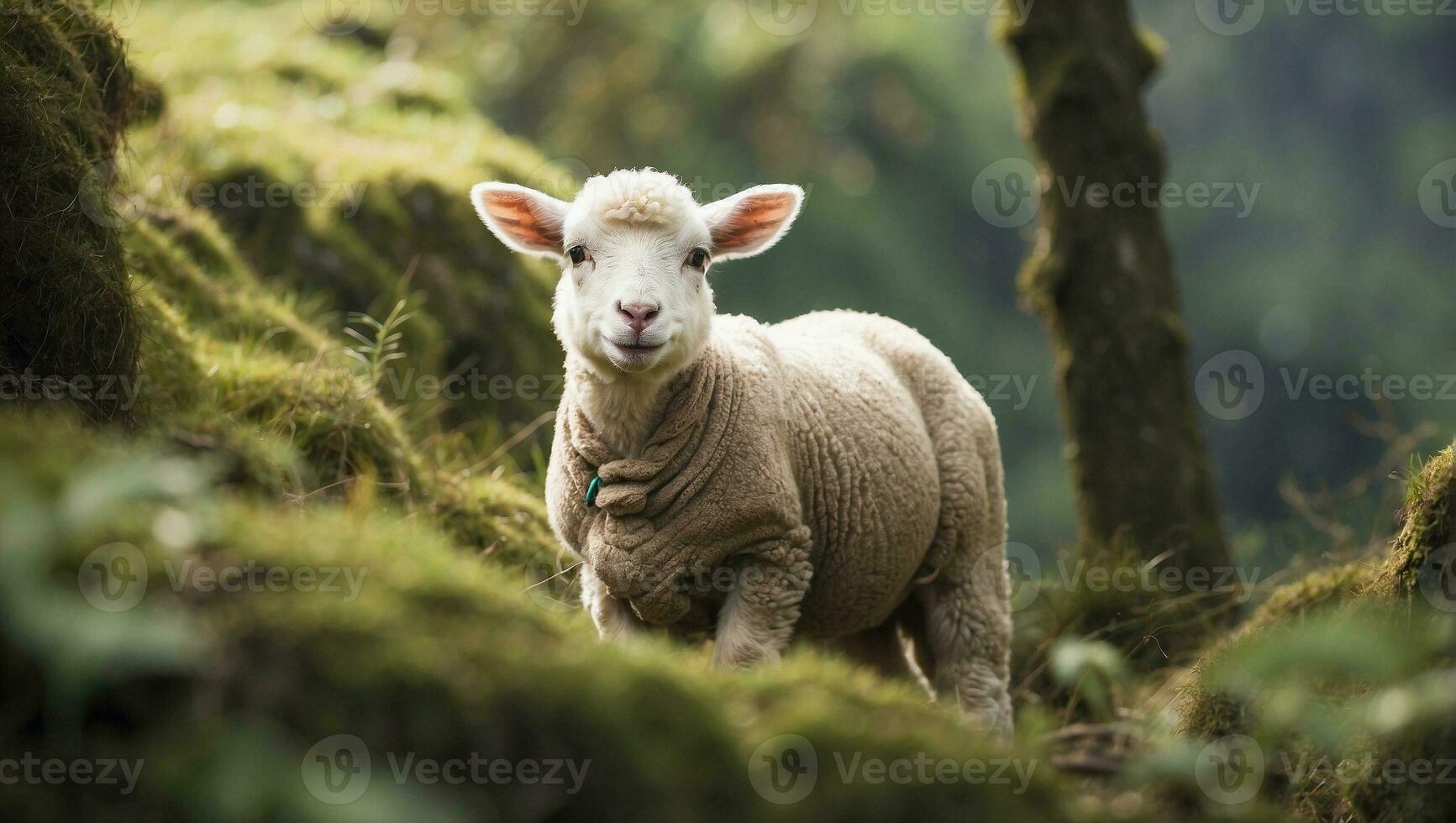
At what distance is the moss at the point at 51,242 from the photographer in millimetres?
4398

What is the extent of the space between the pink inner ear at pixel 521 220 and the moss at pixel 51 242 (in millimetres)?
1343

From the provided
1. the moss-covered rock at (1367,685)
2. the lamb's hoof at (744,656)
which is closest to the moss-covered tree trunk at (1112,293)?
the moss-covered rock at (1367,685)

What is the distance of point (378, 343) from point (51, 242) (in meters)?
1.67

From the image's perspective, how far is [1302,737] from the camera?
3.84 metres

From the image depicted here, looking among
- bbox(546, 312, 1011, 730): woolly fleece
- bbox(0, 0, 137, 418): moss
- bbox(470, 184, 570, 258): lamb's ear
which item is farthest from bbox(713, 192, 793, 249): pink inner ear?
bbox(0, 0, 137, 418): moss

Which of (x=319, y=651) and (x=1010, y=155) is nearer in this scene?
(x=319, y=651)

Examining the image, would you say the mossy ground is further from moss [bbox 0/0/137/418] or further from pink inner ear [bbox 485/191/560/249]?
pink inner ear [bbox 485/191/560/249]

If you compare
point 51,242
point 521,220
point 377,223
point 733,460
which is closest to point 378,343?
point 521,220

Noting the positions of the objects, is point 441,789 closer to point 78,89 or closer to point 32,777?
point 32,777

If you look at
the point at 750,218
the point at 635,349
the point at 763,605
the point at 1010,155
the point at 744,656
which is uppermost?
the point at 750,218

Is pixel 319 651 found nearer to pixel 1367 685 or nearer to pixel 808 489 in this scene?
pixel 808 489

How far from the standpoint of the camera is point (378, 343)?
593 cm

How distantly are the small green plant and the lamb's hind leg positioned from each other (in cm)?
244

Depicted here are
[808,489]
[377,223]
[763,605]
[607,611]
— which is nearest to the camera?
[763,605]
